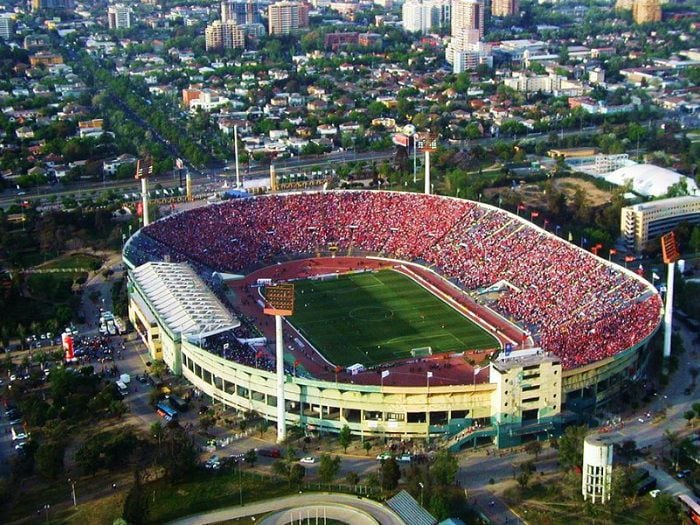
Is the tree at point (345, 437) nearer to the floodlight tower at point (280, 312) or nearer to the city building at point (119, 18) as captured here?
the floodlight tower at point (280, 312)

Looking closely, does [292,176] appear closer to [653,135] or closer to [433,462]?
[653,135]

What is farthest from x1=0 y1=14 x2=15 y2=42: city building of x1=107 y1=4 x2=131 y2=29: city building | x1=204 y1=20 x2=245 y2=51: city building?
x1=204 y1=20 x2=245 y2=51: city building

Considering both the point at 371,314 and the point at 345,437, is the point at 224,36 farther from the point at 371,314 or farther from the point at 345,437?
the point at 345,437

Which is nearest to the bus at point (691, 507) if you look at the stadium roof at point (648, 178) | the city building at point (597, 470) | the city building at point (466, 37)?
the city building at point (597, 470)

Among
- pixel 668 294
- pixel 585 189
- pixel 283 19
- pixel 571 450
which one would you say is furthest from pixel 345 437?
pixel 283 19

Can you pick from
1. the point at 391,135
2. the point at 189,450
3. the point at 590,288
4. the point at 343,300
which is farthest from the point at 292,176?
the point at 189,450

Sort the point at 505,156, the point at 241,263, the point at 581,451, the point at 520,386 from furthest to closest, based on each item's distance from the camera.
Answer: the point at 505,156, the point at 241,263, the point at 520,386, the point at 581,451
